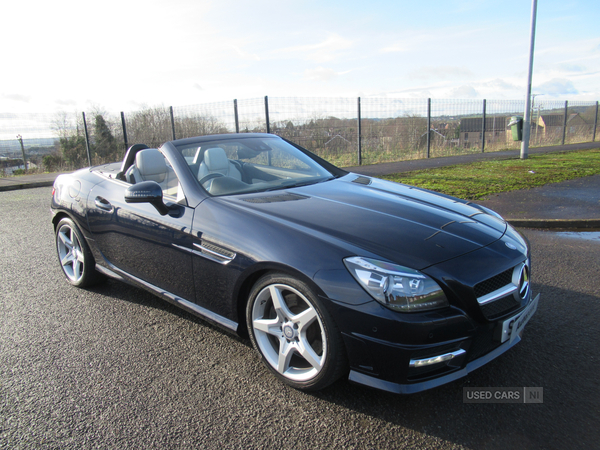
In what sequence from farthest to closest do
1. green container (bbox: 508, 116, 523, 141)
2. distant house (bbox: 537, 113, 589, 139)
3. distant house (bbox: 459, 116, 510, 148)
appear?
distant house (bbox: 537, 113, 589, 139) → distant house (bbox: 459, 116, 510, 148) → green container (bbox: 508, 116, 523, 141)

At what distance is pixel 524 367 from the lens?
2572 mm

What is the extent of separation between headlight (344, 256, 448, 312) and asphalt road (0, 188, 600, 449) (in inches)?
24.1

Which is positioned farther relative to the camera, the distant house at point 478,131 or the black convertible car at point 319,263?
the distant house at point 478,131

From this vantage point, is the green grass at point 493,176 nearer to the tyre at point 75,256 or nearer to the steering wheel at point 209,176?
the steering wheel at point 209,176

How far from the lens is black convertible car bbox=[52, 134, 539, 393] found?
209 centimetres

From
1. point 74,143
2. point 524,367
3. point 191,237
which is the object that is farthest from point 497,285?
point 74,143

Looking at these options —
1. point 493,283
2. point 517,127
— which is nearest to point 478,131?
point 517,127

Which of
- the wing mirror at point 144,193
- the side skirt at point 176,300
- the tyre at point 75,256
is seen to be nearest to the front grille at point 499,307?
the side skirt at point 176,300

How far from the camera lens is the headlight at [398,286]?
2.06 m

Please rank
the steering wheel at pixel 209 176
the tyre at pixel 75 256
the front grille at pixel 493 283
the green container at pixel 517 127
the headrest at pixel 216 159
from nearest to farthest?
the front grille at pixel 493 283 → the steering wheel at pixel 209 176 → the headrest at pixel 216 159 → the tyre at pixel 75 256 → the green container at pixel 517 127

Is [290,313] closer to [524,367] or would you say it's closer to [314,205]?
[314,205]

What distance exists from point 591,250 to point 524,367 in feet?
9.39

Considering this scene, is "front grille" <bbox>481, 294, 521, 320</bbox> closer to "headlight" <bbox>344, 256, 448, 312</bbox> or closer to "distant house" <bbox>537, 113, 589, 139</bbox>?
"headlight" <bbox>344, 256, 448, 312</bbox>

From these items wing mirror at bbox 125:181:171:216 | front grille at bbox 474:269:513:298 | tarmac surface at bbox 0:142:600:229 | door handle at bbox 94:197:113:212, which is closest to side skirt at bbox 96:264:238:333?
door handle at bbox 94:197:113:212
